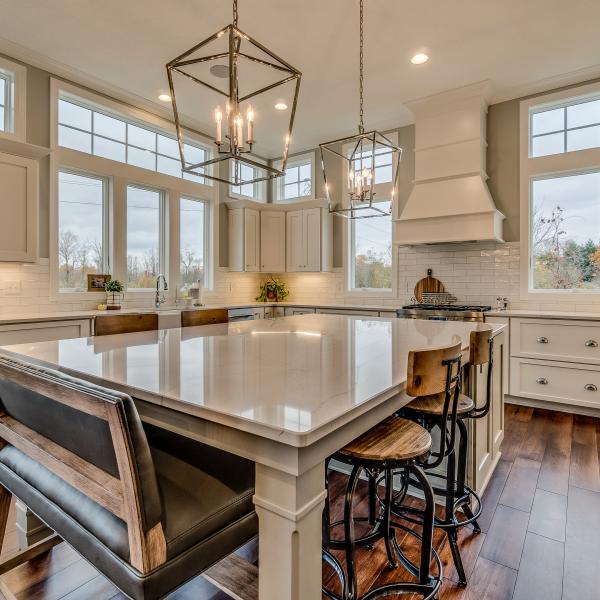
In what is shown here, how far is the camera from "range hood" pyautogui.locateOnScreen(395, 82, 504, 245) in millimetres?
4211

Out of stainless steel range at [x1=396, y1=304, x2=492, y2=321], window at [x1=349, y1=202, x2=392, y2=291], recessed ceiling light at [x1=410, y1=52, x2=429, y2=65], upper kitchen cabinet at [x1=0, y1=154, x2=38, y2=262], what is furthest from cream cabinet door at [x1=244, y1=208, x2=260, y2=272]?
recessed ceiling light at [x1=410, y1=52, x2=429, y2=65]

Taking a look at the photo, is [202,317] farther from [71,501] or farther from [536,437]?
[536,437]

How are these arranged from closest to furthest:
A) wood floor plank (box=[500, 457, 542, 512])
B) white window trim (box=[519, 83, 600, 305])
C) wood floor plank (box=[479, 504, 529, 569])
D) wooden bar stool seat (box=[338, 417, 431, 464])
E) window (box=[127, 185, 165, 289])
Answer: wooden bar stool seat (box=[338, 417, 431, 464])
wood floor plank (box=[479, 504, 529, 569])
wood floor plank (box=[500, 457, 542, 512])
white window trim (box=[519, 83, 600, 305])
window (box=[127, 185, 165, 289])

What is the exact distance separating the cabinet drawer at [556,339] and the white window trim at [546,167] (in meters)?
0.62

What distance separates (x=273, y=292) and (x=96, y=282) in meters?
2.59

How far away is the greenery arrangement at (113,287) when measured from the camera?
164 inches

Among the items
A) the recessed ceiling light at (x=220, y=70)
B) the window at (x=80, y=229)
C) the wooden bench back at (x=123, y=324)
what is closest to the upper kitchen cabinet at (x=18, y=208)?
the window at (x=80, y=229)

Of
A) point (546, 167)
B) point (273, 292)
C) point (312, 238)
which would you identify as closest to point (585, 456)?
point (546, 167)

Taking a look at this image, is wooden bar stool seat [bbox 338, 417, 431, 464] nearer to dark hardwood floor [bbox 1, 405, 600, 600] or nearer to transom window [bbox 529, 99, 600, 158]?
dark hardwood floor [bbox 1, 405, 600, 600]

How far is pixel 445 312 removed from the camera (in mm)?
4129

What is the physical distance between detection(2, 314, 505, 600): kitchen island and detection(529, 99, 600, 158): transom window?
3.58 m

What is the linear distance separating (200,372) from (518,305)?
4.10 metres

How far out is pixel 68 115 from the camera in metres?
4.07

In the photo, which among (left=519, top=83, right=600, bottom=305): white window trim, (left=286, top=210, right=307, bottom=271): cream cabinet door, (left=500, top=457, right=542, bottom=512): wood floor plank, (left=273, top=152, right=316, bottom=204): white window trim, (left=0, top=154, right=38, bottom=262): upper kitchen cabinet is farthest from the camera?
(left=273, top=152, right=316, bottom=204): white window trim
